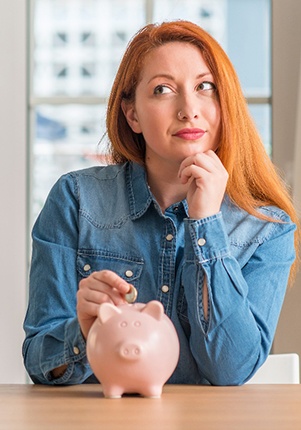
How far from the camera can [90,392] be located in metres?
1.40

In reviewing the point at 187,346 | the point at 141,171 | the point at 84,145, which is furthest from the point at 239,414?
the point at 84,145

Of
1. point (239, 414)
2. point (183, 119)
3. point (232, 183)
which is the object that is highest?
point (183, 119)

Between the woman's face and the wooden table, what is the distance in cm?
44

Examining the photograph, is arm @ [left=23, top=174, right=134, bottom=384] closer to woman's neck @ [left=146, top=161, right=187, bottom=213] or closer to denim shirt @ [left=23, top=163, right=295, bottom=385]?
denim shirt @ [left=23, top=163, right=295, bottom=385]

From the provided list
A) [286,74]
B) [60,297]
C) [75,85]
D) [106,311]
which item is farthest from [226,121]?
[75,85]

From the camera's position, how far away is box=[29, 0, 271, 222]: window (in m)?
4.22

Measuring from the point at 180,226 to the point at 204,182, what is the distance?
218 mm

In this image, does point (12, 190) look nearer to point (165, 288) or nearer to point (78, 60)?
point (78, 60)

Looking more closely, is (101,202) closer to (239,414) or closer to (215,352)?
(215,352)

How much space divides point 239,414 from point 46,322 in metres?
0.55

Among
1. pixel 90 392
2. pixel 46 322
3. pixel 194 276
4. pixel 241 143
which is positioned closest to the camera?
pixel 90 392

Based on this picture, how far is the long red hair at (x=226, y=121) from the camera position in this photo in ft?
5.59

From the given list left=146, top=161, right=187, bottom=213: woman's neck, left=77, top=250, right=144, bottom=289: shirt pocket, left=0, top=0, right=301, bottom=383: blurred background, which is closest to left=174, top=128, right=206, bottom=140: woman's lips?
left=146, top=161, right=187, bottom=213: woman's neck

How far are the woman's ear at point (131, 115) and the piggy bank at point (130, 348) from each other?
594 mm
